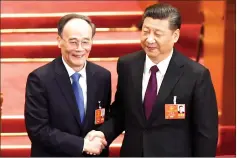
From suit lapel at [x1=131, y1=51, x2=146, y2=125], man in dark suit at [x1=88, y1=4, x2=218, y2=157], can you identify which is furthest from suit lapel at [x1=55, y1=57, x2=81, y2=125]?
suit lapel at [x1=131, y1=51, x2=146, y2=125]

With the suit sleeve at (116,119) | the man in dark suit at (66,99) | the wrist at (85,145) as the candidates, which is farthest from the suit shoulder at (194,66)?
the wrist at (85,145)

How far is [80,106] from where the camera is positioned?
6.91 feet

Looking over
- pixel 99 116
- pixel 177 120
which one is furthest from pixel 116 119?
pixel 177 120

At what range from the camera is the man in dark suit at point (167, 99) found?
6.53 ft

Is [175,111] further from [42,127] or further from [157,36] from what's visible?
[42,127]

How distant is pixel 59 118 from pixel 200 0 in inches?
113

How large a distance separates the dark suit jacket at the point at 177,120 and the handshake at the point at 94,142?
4.7 inches

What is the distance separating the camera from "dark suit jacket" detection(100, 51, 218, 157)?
2.00 metres

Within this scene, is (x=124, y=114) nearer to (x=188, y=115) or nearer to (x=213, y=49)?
(x=188, y=115)

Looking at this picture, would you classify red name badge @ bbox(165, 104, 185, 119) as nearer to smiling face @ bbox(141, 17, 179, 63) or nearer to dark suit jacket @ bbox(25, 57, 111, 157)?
smiling face @ bbox(141, 17, 179, 63)

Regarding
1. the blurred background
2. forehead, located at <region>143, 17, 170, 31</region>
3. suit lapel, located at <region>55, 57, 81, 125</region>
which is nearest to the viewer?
forehead, located at <region>143, 17, 170, 31</region>

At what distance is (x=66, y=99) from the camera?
2.08 m

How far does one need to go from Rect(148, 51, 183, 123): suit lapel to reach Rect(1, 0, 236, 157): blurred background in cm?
147

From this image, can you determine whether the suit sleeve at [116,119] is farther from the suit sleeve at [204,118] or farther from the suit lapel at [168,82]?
the suit sleeve at [204,118]
